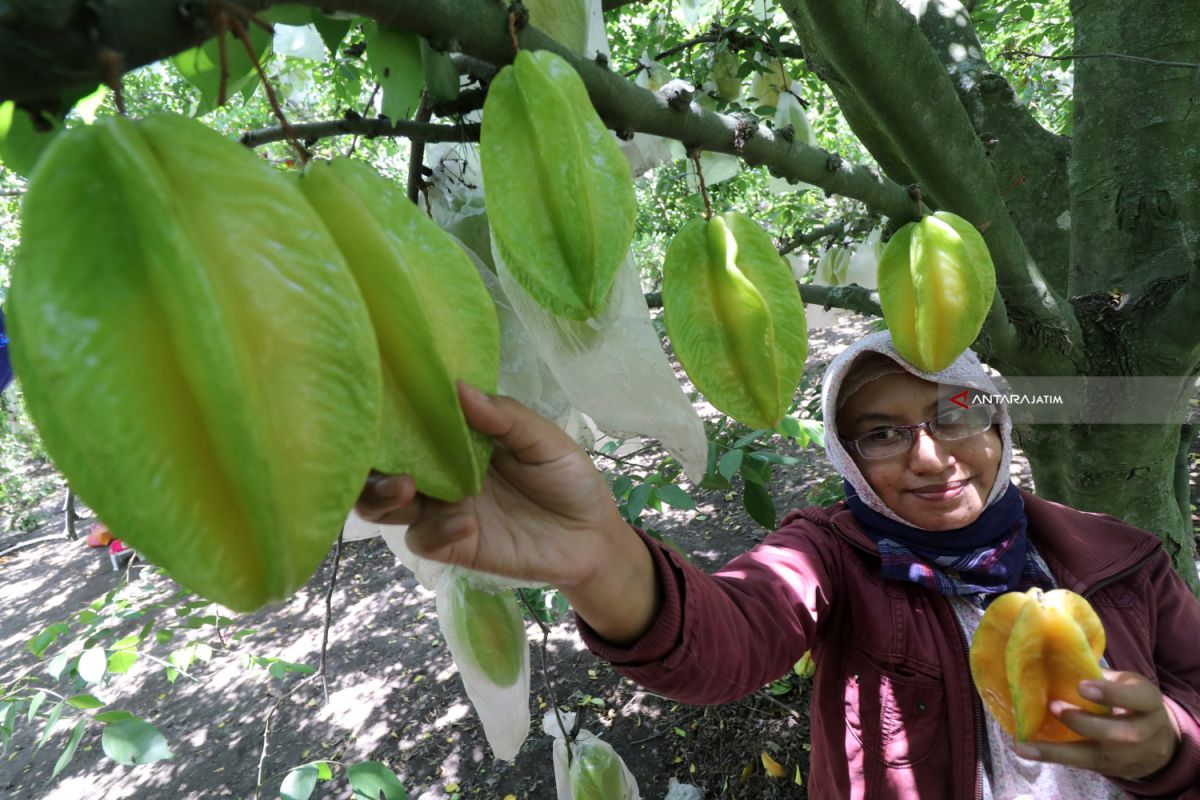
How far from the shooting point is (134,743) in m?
1.33

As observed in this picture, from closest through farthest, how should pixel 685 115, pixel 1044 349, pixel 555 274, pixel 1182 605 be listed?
pixel 555 274 < pixel 685 115 < pixel 1182 605 < pixel 1044 349

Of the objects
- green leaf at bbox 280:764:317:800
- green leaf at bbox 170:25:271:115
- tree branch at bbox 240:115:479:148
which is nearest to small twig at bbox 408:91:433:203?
tree branch at bbox 240:115:479:148

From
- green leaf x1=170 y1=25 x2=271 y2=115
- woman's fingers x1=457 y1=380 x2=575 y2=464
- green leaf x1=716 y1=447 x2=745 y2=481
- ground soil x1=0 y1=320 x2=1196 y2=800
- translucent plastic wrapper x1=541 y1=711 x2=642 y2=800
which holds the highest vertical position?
green leaf x1=170 y1=25 x2=271 y2=115

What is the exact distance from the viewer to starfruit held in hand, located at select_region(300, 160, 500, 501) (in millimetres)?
464

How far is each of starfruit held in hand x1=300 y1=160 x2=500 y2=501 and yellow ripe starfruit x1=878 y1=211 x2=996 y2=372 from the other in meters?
0.70

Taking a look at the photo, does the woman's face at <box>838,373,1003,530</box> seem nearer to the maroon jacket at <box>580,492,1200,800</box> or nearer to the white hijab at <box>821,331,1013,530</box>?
the white hijab at <box>821,331,1013,530</box>

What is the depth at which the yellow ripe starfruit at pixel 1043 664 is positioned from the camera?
1043 mm

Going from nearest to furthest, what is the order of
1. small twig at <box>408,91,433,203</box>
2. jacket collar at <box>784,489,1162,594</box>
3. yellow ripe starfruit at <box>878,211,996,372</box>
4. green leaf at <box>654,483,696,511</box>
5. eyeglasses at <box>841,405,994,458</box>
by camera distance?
small twig at <box>408,91,433,203</box> < yellow ripe starfruit at <box>878,211,996,372</box> < jacket collar at <box>784,489,1162,594</box> < eyeglasses at <box>841,405,994,458</box> < green leaf at <box>654,483,696,511</box>

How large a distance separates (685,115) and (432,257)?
43cm

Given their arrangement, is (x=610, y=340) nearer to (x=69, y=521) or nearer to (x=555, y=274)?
(x=555, y=274)

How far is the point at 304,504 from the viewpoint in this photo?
395 mm

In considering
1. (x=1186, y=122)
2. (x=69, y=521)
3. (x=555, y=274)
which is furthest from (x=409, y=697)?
(x=1186, y=122)

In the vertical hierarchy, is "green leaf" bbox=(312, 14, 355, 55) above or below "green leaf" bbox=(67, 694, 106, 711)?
above

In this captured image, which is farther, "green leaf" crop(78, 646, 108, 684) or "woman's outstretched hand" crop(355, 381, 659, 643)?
"green leaf" crop(78, 646, 108, 684)
